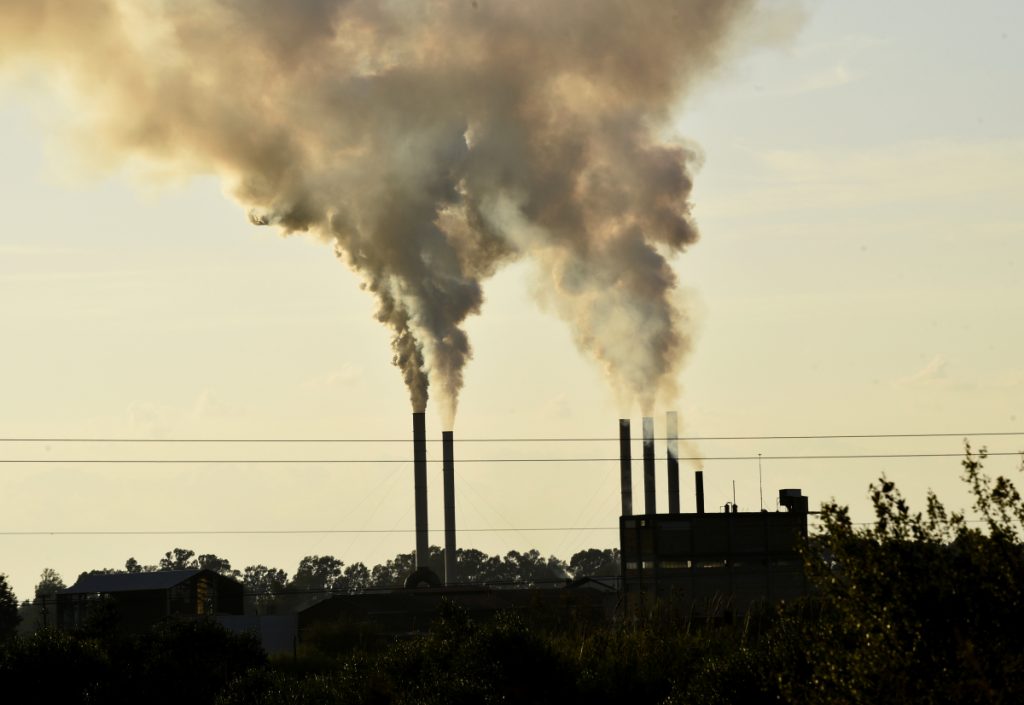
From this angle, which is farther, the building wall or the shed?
the shed

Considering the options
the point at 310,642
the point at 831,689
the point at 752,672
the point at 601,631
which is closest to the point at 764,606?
the point at 601,631

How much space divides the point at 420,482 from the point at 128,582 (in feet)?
70.4

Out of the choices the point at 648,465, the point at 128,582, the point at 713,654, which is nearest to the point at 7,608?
the point at 128,582

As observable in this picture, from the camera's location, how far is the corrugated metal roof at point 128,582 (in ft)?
303

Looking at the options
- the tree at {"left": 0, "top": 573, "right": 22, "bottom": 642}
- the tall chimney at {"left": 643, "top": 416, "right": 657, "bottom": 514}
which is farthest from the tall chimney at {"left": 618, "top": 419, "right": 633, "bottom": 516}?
the tree at {"left": 0, "top": 573, "right": 22, "bottom": 642}

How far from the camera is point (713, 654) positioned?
140 feet

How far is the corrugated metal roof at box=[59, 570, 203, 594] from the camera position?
303ft

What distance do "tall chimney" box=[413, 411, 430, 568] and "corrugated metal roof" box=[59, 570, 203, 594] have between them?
17303 mm

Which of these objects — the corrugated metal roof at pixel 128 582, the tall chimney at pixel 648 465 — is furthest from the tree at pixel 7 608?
the tall chimney at pixel 648 465

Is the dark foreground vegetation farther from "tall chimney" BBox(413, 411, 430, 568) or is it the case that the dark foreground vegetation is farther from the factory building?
"tall chimney" BBox(413, 411, 430, 568)

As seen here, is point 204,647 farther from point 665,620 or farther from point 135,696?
point 665,620

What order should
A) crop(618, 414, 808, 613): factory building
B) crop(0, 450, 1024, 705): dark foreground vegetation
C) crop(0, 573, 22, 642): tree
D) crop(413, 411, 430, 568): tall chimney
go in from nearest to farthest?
crop(0, 450, 1024, 705): dark foreground vegetation < crop(618, 414, 808, 613): factory building < crop(413, 411, 430, 568): tall chimney < crop(0, 573, 22, 642): tree

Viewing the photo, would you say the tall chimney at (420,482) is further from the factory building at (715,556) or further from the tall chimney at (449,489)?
the factory building at (715,556)

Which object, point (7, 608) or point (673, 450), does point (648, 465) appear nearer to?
point (673, 450)
